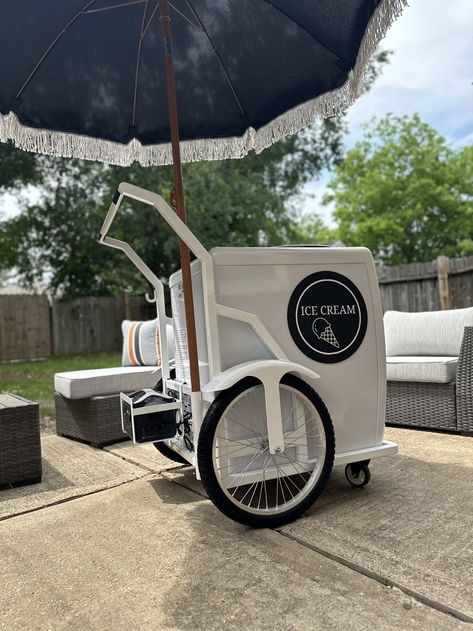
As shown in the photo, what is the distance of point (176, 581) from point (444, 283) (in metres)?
5.96

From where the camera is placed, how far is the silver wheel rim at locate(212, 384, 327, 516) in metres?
1.91

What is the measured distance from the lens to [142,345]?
13.3 feet

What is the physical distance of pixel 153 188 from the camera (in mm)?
9742

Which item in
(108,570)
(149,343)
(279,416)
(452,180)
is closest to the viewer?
(108,570)

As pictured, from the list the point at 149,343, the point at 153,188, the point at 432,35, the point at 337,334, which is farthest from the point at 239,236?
the point at 337,334

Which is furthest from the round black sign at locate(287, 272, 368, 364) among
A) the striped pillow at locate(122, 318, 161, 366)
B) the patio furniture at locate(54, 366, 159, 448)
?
the striped pillow at locate(122, 318, 161, 366)

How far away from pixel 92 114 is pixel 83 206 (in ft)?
28.6

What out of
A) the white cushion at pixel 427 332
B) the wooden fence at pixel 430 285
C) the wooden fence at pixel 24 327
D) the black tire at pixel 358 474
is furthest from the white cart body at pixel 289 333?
the wooden fence at pixel 24 327

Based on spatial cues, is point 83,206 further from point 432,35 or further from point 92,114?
point 92,114

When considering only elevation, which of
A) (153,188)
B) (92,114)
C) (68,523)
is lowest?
(68,523)

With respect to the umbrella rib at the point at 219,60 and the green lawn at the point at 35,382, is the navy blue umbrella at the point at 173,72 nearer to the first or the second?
the umbrella rib at the point at 219,60

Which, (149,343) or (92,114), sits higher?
(92,114)

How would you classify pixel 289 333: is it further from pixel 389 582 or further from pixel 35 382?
pixel 35 382

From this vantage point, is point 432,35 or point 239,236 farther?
point 239,236
